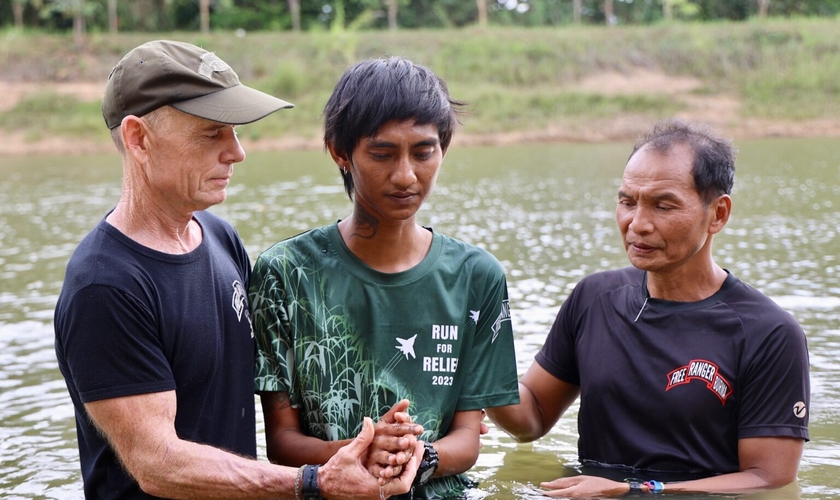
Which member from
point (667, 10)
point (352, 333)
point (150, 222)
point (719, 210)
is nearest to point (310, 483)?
point (352, 333)

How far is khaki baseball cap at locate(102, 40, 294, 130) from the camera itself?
3.30 m

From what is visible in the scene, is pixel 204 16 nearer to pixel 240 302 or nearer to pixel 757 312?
pixel 240 302

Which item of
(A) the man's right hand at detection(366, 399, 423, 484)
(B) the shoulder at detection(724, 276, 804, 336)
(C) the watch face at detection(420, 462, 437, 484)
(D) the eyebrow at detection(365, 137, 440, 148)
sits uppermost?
(D) the eyebrow at detection(365, 137, 440, 148)

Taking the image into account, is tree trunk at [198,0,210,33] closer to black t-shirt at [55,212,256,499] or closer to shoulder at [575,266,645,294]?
shoulder at [575,266,645,294]

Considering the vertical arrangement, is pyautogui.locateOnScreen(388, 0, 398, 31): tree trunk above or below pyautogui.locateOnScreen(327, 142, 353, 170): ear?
above

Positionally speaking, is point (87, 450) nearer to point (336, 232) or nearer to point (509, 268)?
point (336, 232)

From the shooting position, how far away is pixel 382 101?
3.48 meters

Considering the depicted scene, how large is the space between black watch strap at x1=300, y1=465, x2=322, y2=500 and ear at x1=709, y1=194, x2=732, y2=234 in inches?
79.6

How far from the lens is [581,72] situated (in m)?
39.4

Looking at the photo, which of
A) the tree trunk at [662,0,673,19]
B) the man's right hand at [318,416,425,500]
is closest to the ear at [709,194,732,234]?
the man's right hand at [318,416,425,500]

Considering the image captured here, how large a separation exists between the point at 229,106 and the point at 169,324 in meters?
0.77

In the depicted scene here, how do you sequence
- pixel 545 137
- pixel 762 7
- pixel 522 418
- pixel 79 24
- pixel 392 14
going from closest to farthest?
pixel 522 418
pixel 545 137
pixel 79 24
pixel 392 14
pixel 762 7

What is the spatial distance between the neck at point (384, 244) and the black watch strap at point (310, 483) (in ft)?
2.59

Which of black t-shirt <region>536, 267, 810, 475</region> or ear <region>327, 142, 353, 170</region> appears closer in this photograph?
ear <region>327, 142, 353, 170</region>
